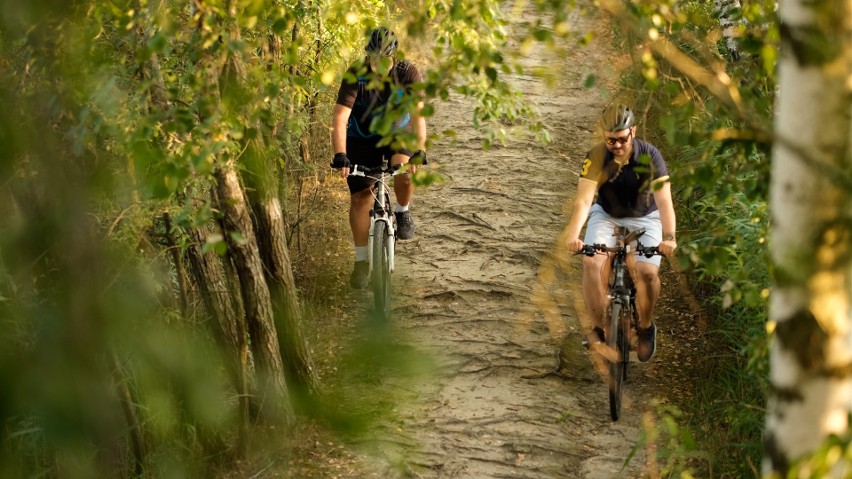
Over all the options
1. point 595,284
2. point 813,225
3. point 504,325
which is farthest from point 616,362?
point 813,225

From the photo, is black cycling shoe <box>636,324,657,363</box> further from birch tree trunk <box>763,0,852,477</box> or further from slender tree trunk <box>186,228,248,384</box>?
birch tree trunk <box>763,0,852,477</box>

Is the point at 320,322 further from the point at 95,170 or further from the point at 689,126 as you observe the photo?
the point at 95,170

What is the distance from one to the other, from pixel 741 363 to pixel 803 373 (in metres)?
4.25

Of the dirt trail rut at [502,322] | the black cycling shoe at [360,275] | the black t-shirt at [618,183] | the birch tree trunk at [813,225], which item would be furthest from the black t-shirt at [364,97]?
the birch tree trunk at [813,225]

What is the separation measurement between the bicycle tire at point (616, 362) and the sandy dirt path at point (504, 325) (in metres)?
0.16

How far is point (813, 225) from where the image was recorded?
231 centimetres

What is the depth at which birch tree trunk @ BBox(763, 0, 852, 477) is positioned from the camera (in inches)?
88.8

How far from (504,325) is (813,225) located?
5.57 m

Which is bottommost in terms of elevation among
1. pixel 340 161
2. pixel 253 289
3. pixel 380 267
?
pixel 380 267

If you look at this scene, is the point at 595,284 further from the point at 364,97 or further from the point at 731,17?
the point at 364,97

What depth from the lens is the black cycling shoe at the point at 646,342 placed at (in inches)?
257

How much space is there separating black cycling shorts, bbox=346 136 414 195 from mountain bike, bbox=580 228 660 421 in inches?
78.6

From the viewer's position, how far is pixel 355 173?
693 cm

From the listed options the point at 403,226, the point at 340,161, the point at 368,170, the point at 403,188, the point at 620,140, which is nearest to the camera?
the point at 620,140
